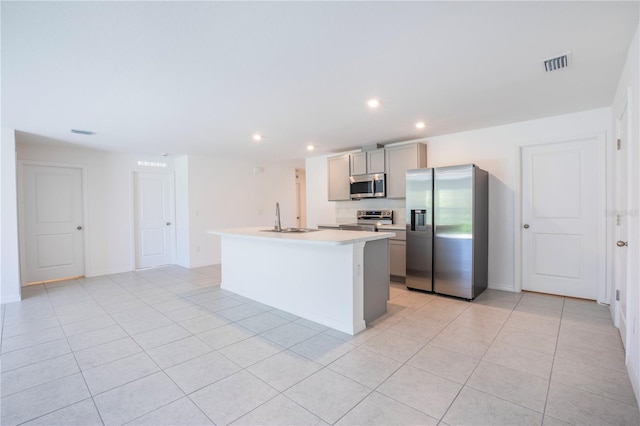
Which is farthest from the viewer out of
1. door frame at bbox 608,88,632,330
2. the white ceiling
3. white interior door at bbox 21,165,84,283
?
white interior door at bbox 21,165,84,283

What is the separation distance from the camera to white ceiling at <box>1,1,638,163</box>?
1.75m

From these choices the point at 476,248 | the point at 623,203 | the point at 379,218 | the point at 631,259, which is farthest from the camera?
the point at 379,218

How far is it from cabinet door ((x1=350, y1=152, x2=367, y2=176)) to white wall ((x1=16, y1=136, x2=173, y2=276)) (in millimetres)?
4235

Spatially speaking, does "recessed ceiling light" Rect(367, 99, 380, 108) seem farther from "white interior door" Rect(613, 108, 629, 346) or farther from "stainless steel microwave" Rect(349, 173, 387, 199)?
"white interior door" Rect(613, 108, 629, 346)

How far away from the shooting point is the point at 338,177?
5707 mm

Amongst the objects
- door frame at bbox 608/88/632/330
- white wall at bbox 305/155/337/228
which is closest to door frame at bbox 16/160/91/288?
white wall at bbox 305/155/337/228

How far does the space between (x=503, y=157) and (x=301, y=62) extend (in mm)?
3297

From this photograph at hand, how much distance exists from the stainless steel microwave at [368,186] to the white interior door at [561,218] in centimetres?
198

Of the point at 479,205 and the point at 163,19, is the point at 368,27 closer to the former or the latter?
the point at 163,19

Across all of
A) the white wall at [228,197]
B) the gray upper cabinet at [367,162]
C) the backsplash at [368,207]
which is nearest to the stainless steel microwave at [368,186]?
the gray upper cabinet at [367,162]

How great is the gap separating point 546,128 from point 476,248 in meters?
1.79

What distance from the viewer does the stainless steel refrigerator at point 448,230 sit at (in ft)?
12.3

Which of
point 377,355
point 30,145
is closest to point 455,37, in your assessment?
point 377,355

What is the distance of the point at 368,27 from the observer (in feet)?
6.15
